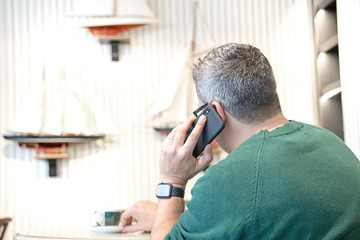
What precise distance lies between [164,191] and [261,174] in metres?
0.31

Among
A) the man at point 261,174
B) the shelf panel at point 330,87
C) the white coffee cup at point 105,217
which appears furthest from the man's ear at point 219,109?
the shelf panel at point 330,87

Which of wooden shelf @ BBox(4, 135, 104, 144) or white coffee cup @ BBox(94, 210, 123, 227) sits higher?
wooden shelf @ BBox(4, 135, 104, 144)

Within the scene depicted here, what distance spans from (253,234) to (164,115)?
2586 mm

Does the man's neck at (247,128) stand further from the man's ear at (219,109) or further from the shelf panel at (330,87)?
the shelf panel at (330,87)

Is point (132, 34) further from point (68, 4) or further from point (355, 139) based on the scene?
point (355, 139)

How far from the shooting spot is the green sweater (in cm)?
90

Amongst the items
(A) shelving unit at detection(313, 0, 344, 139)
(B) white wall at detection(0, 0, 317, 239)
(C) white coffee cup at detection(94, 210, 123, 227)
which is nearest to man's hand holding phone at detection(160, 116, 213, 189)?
(C) white coffee cup at detection(94, 210, 123, 227)

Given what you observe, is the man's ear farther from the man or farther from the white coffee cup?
the white coffee cup

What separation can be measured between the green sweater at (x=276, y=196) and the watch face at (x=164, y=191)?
179 millimetres

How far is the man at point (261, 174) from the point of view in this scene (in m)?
0.90

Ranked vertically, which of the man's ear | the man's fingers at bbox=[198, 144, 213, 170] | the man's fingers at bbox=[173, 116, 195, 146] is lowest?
the man's fingers at bbox=[198, 144, 213, 170]

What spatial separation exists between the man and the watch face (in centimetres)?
7

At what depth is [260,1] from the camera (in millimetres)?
3557

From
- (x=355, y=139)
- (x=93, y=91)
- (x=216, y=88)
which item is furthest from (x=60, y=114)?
(x=216, y=88)
